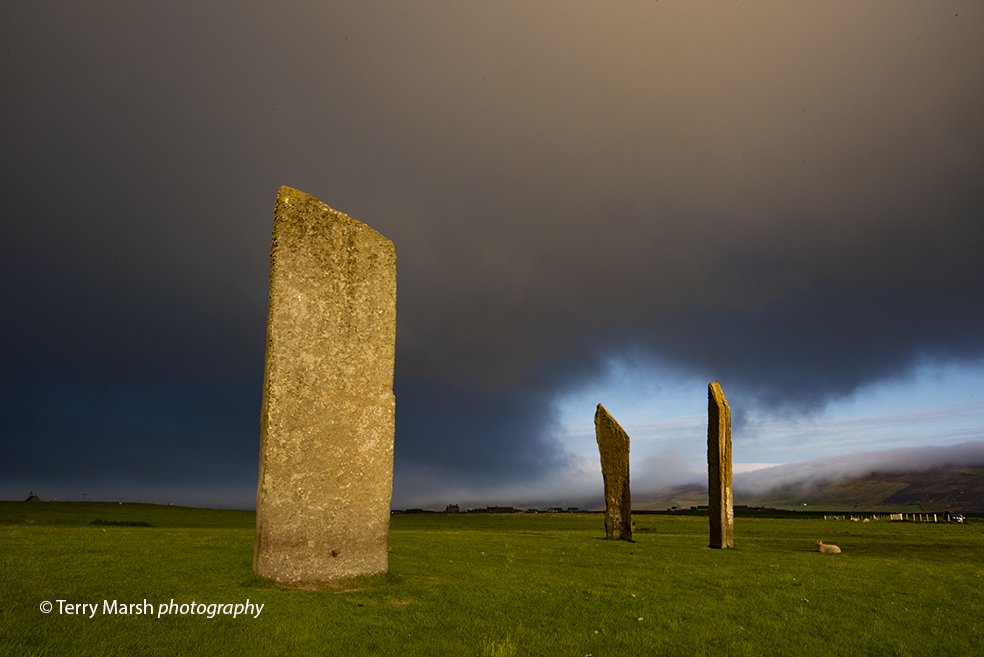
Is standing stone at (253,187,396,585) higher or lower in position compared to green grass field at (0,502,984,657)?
higher

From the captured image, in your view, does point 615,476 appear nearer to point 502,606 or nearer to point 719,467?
point 719,467

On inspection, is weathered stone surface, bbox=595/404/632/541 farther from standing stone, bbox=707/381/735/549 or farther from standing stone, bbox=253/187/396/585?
standing stone, bbox=253/187/396/585

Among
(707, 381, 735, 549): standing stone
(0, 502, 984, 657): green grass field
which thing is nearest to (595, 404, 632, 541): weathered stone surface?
(707, 381, 735, 549): standing stone

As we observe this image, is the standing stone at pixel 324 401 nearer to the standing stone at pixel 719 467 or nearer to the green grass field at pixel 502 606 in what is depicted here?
the green grass field at pixel 502 606

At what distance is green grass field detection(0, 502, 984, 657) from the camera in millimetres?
7246

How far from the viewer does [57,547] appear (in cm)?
1526

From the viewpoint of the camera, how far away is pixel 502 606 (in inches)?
370

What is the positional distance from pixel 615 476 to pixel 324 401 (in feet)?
50.7

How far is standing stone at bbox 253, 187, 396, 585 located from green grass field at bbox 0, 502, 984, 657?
0.78 m

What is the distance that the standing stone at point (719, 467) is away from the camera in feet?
68.9

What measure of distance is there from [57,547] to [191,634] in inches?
433

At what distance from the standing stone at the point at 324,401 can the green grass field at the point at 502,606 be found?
0.78 meters

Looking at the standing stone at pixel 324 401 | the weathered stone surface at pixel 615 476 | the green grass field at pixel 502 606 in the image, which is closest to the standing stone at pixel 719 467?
the weathered stone surface at pixel 615 476

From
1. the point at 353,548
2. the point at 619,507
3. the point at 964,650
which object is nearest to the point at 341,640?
the point at 353,548
